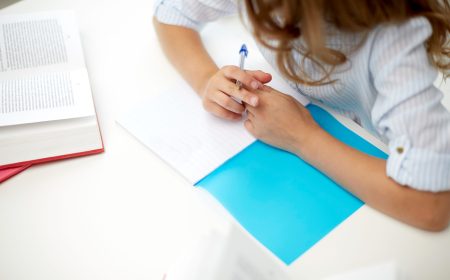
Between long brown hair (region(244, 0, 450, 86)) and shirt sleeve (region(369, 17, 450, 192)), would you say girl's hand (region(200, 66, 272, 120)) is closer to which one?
long brown hair (region(244, 0, 450, 86))

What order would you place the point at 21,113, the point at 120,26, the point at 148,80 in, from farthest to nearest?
the point at 120,26
the point at 148,80
the point at 21,113

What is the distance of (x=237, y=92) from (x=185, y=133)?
0.38 feet

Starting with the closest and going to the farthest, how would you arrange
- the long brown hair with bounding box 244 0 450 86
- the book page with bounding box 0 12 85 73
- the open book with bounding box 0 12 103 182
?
the long brown hair with bounding box 244 0 450 86 < the open book with bounding box 0 12 103 182 < the book page with bounding box 0 12 85 73

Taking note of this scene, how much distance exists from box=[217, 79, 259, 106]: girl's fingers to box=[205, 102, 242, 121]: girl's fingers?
3 cm

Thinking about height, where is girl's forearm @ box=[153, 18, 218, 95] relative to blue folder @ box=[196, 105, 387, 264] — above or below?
above

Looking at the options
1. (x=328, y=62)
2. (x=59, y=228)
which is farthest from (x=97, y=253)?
(x=328, y=62)

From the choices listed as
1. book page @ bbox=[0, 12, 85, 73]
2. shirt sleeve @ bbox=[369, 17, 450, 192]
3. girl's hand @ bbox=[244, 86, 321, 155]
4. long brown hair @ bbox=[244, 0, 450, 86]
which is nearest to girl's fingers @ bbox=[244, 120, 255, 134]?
girl's hand @ bbox=[244, 86, 321, 155]

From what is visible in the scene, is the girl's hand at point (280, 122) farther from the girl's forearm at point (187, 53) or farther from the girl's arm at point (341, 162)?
the girl's forearm at point (187, 53)

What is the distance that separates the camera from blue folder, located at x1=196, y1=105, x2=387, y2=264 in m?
0.68

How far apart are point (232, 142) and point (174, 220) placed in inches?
6.9

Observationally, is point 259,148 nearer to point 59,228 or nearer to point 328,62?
point 328,62

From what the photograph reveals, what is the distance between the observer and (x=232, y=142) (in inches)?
31.3

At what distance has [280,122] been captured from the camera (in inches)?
31.2

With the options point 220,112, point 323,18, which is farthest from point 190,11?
point 323,18
